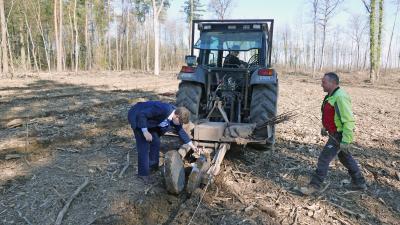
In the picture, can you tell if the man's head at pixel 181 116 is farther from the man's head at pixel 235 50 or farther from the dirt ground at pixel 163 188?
the man's head at pixel 235 50

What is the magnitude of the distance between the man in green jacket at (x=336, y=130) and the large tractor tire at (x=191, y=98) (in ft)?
7.92

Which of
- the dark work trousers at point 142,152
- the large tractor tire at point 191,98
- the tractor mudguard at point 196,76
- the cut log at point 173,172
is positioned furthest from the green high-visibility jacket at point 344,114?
the tractor mudguard at point 196,76

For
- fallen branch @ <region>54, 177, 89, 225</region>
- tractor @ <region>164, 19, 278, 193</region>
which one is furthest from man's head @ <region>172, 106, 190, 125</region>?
fallen branch @ <region>54, 177, 89, 225</region>

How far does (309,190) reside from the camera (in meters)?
4.96

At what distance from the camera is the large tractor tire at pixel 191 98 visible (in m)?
6.88

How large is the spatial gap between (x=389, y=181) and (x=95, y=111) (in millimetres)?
7419

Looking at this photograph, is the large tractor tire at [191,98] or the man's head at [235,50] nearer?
the large tractor tire at [191,98]

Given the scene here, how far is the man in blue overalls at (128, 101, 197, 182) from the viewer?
5.01 metres

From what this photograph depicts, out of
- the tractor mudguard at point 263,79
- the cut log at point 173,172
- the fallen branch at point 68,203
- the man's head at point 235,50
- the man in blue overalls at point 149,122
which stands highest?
the man's head at point 235,50

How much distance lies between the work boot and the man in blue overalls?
1447 millimetres

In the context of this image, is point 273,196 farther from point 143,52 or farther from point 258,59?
point 143,52

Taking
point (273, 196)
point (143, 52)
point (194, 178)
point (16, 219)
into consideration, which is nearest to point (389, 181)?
point (273, 196)

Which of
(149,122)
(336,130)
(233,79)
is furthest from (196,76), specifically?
(336,130)

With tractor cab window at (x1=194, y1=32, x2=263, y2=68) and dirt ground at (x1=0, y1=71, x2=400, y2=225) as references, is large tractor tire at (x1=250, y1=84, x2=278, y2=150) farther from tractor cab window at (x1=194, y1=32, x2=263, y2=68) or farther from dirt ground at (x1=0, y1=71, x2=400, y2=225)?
tractor cab window at (x1=194, y1=32, x2=263, y2=68)
